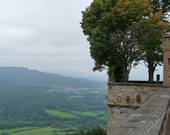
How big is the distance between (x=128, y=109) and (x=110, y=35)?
4.12m

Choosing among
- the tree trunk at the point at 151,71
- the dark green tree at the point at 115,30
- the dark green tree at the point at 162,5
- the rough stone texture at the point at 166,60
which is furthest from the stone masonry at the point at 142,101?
the dark green tree at the point at 162,5

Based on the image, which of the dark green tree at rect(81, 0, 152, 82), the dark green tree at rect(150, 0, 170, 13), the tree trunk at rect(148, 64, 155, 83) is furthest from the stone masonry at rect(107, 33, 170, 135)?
the dark green tree at rect(150, 0, 170, 13)

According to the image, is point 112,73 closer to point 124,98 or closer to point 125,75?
point 125,75

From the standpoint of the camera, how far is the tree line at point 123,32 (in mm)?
19875

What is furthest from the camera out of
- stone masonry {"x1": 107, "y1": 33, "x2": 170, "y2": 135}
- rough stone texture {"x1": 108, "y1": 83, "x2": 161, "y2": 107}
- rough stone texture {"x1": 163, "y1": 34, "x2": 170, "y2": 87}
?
rough stone texture {"x1": 108, "y1": 83, "x2": 161, "y2": 107}

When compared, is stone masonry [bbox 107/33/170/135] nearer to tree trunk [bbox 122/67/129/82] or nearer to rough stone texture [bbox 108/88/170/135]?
rough stone texture [bbox 108/88/170/135]

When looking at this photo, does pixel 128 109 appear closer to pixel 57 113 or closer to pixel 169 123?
pixel 169 123

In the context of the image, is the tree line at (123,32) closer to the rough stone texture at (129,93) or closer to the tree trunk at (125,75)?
the tree trunk at (125,75)

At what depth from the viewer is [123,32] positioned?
66.1 feet

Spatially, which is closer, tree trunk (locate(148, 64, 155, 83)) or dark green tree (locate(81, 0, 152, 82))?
dark green tree (locate(81, 0, 152, 82))

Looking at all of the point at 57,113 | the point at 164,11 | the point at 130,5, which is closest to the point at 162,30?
the point at 130,5

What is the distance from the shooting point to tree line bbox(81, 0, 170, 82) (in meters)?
19.9

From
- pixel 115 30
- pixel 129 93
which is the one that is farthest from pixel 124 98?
pixel 115 30

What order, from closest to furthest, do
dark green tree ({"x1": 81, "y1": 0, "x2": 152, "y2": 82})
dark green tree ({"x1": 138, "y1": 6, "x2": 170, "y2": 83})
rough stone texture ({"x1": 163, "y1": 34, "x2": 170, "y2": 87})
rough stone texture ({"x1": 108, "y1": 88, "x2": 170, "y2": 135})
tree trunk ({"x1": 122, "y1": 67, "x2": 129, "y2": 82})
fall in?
rough stone texture ({"x1": 108, "y1": 88, "x2": 170, "y2": 135}) < rough stone texture ({"x1": 163, "y1": 34, "x2": 170, "y2": 87}) < dark green tree ({"x1": 81, "y1": 0, "x2": 152, "y2": 82}) < dark green tree ({"x1": 138, "y1": 6, "x2": 170, "y2": 83}) < tree trunk ({"x1": 122, "y1": 67, "x2": 129, "y2": 82})
